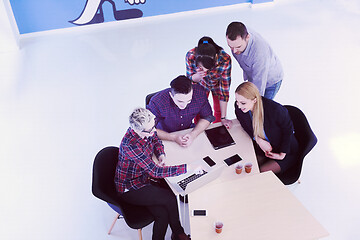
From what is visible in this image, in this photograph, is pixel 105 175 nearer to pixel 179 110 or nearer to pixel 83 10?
pixel 179 110

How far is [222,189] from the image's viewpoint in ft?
8.71

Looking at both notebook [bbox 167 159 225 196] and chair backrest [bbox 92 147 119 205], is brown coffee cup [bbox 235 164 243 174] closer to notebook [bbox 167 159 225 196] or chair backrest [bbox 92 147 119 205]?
notebook [bbox 167 159 225 196]

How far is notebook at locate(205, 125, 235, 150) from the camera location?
3039 mm

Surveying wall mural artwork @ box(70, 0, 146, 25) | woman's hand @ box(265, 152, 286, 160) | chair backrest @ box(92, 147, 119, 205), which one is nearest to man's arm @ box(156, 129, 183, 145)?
chair backrest @ box(92, 147, 119, 205)

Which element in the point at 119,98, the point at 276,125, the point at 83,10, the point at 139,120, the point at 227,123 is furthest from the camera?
the point at 83,10

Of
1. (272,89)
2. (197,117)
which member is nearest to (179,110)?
(197,117)

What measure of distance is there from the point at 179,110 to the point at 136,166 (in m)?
0.73

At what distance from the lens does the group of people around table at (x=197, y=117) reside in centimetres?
274

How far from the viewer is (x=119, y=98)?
A: 503 cm

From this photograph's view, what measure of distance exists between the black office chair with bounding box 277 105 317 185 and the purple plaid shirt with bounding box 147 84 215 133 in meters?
0.80

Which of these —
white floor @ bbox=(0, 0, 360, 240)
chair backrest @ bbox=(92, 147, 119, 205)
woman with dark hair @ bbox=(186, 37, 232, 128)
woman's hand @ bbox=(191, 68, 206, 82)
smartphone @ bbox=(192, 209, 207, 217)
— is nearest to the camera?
smartphone @ bbox=(192, 209, 207, 217)

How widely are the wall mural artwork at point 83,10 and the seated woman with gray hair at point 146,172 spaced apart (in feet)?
14.2

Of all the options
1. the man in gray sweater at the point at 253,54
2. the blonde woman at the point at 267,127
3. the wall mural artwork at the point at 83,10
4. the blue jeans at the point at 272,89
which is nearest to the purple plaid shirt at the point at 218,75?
the man in gray sweater at the point at 253,54

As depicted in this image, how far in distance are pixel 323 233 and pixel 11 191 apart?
3.25 metres
